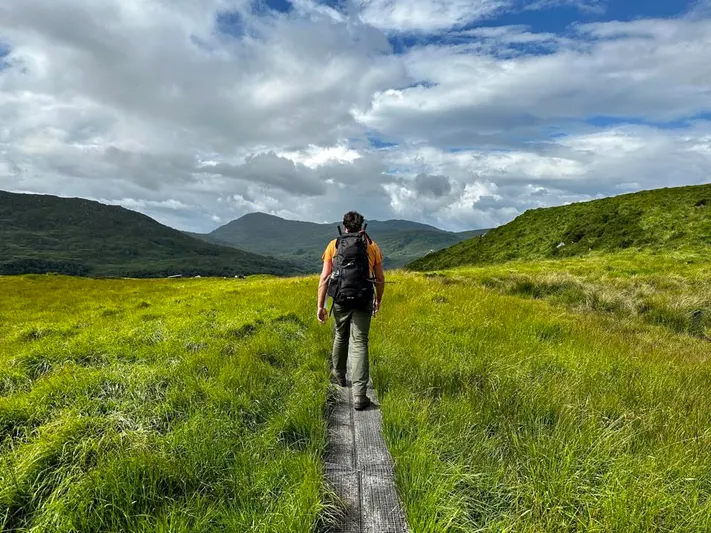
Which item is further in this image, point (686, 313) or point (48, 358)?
point (686, 313)

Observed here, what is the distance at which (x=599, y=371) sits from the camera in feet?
25.2

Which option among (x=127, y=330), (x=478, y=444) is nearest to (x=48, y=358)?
(x=127, y=330)

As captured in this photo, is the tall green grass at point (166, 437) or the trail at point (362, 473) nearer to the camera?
the tall green grass at point (166, 437)

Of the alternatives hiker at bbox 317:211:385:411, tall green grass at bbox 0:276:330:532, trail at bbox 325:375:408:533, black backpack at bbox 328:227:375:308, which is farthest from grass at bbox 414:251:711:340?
trail at bbox 325:375:408:533

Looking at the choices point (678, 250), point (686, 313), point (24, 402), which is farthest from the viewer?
point (678, 250)

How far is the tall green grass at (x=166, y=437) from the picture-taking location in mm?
3441

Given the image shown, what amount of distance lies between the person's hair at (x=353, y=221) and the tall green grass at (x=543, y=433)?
109 inches

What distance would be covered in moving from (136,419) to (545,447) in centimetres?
505

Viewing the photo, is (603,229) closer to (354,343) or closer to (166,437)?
(354,343)

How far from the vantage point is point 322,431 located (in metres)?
5.05

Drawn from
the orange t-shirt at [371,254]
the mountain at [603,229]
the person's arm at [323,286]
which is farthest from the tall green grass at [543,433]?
the mountain at [603,229]

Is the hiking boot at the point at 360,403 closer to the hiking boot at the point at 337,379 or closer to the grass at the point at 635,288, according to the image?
the hiking boot at the point at 337,379

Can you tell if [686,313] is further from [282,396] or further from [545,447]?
[282,396]

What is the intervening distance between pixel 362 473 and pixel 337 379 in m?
3.02
